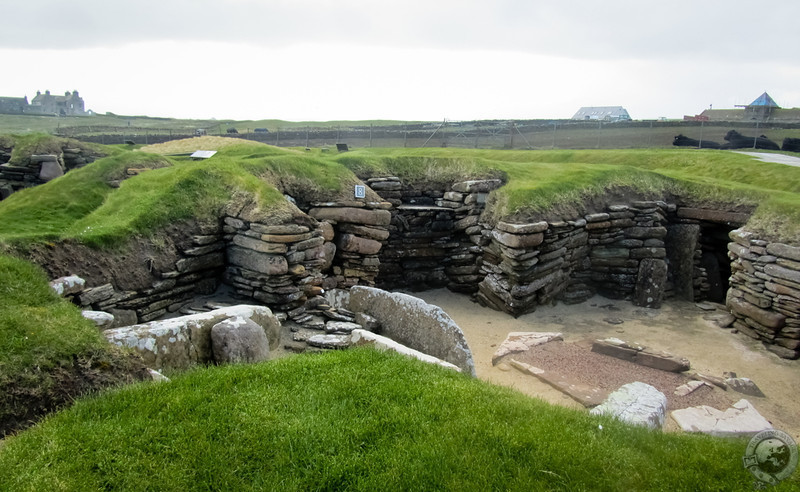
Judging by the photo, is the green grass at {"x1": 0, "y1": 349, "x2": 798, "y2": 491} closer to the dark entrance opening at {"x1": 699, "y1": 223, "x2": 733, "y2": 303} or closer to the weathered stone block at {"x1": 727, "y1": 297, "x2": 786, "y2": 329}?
the weathered stone block at {"x1": 727, "y1": 297, "x2": 786, "y2": 329}

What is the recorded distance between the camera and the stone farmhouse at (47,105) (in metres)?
62.8

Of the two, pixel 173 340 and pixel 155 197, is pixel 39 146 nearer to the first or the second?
pixel 155 197

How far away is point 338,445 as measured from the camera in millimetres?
4664

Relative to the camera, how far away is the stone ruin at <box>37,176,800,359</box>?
424 inches

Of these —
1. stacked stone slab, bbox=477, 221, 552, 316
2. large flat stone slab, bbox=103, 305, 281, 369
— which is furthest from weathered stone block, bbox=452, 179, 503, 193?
large flat stone slab, bbox=103, 305, 281, 369

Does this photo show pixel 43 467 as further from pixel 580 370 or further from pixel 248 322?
pixel 580 370

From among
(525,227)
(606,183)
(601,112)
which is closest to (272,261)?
(525,227)

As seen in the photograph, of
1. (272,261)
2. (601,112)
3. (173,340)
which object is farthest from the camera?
(601,112)

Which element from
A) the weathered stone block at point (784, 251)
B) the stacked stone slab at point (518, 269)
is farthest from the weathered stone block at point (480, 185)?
the weathered stone block at point (784, 251)

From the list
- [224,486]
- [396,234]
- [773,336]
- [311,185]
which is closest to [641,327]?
[773,336]

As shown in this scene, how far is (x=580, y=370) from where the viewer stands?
10.5m

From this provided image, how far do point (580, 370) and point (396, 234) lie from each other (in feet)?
24.7

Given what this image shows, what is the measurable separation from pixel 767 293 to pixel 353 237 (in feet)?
34.3

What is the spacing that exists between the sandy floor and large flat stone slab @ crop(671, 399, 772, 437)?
307 mm
